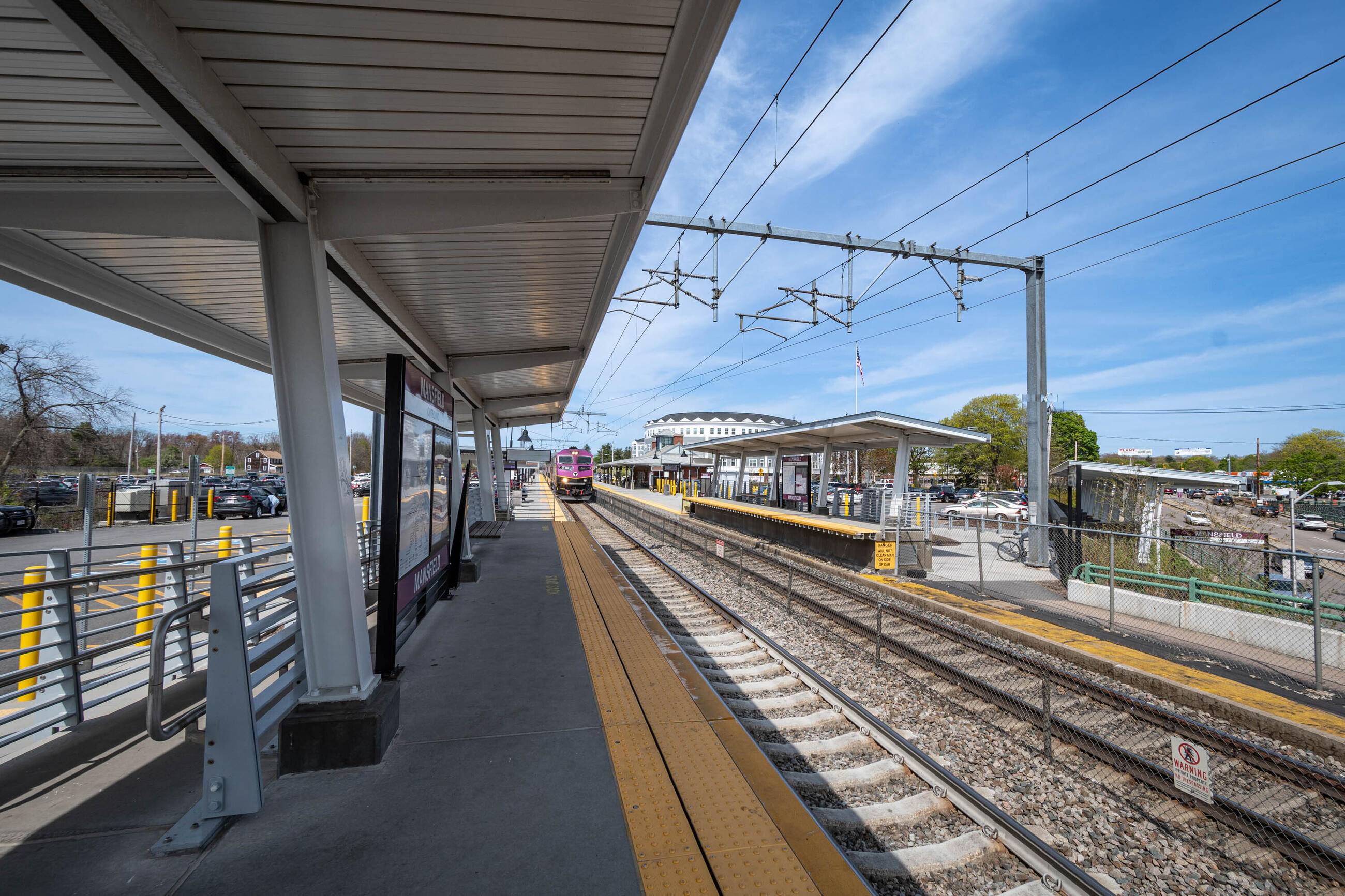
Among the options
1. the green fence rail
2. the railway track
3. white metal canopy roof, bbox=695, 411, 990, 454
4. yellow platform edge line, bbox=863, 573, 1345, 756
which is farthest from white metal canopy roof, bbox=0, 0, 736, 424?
white metal canopy roof, bbox=695, 411, 990, 454

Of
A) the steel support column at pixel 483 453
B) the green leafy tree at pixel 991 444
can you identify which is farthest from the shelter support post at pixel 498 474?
the green leafy tree at pixel 991 444

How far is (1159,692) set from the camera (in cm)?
629

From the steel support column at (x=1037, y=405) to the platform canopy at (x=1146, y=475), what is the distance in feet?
5.11

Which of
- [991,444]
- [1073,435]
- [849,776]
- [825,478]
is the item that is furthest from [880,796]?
[1073,435]

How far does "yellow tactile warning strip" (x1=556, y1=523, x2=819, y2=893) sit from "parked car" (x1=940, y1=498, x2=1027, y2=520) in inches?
946

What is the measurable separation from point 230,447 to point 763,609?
100550 millimetres

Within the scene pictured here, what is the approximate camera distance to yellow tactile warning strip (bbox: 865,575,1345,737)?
17.7ft

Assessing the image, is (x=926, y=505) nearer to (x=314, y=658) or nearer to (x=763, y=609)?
(x=763, y=609)

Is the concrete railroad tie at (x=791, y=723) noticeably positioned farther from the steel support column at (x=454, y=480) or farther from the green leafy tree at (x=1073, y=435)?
the green leafy tree at (x=1073, y=435)

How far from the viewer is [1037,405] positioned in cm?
1318

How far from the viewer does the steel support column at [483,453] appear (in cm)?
1689

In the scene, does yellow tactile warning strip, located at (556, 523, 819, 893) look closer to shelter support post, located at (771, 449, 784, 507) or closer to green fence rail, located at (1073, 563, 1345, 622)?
green fence rail, located at (1073, 563, 1345, 622)

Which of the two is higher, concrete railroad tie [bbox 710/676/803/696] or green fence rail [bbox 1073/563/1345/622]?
green fence rail [bbox 1073/563/1345/622]

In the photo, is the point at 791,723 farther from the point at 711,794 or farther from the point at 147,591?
the point at 147,591
